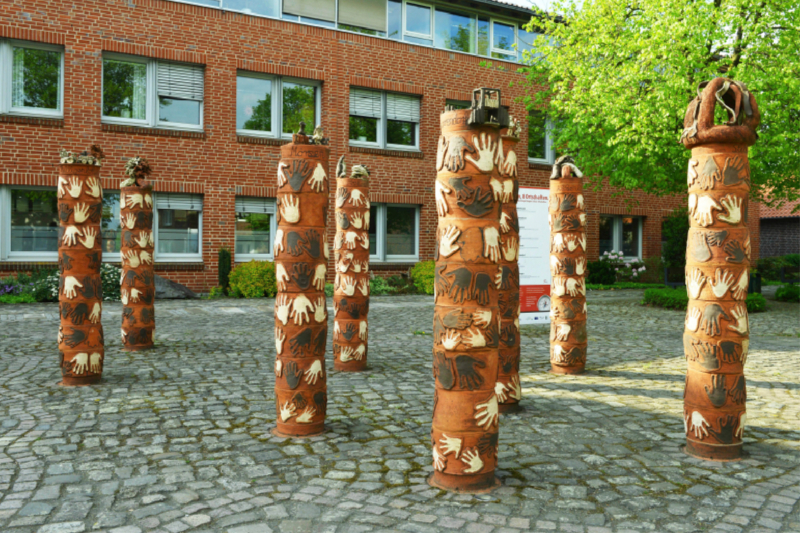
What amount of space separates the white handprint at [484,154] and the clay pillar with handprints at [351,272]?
12.0 feet

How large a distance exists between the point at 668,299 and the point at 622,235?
1046 cm

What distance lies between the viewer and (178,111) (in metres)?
17.3

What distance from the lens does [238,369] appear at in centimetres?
725

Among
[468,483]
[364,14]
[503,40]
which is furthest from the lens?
[503,40]

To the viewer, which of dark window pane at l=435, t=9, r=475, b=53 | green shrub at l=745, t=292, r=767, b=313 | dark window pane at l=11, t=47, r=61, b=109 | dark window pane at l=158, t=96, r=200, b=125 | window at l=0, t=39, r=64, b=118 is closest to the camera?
green shrub at l=745, t=292, r=767, b=313

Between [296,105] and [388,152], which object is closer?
[296,105]

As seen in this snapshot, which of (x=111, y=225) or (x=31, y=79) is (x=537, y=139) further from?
(x=31, y=79)

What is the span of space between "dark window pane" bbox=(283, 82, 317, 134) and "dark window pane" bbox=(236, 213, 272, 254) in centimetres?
264

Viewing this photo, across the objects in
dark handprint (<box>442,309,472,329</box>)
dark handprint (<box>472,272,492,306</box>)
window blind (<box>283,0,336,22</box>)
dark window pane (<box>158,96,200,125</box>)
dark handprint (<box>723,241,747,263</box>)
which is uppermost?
window blind (<box>283,0,336,22</box>)

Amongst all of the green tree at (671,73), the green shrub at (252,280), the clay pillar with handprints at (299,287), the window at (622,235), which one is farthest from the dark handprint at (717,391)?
the window at (622,235)

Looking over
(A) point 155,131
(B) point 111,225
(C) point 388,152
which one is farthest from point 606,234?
(B) point 111,225

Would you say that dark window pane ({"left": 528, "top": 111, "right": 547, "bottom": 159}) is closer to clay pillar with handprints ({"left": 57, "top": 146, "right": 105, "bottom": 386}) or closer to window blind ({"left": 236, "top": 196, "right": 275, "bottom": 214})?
window blind ({"left": 236, "top": 196, "right": 275, "bottom": 214})

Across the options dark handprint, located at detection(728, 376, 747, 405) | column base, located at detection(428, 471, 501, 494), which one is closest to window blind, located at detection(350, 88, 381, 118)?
dark handprint, located at detection(728, 376, 747, 405)

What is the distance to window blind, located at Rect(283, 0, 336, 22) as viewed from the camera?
18422 mm
